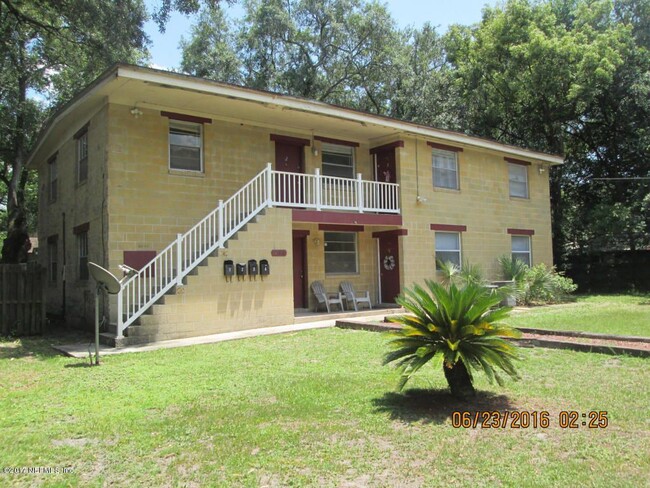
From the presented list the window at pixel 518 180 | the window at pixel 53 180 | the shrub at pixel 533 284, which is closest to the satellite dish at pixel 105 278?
the window at pixel 53 180

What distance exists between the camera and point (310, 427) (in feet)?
16.5

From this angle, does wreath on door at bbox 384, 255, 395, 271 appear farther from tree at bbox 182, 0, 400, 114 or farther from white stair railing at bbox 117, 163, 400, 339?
tree at bbox 182, 0, 400, 114

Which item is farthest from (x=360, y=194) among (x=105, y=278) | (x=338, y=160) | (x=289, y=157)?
(x=105, y=278)

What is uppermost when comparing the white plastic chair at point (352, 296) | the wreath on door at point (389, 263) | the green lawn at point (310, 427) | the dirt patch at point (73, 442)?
the wreath on door at point (389, 263)

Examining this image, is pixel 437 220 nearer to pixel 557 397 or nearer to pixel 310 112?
pixel 310 112

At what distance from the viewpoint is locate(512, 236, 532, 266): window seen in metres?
20.0

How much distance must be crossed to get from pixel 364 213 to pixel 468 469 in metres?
11.7

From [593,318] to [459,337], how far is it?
29.4 feet

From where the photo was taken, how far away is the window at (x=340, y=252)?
54.1 ft

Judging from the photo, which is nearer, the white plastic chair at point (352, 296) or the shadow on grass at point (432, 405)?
the shadow on grass at point (432, 405)

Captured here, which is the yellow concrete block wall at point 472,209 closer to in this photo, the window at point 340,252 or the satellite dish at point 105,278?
the window at point 340,252

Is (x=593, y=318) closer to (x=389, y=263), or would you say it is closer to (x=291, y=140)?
(x=389, y=263)

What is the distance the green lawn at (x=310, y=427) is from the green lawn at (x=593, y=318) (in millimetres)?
2983

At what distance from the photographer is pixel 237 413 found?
18.2ft
